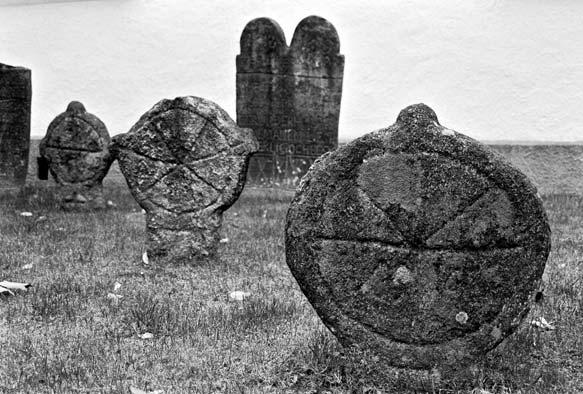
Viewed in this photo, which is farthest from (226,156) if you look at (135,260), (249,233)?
(249,233)

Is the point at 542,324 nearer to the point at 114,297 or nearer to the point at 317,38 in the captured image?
the point at 114,297

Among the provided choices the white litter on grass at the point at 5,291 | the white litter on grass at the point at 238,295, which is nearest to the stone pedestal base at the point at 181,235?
the white litter on grass at the point at 238,295

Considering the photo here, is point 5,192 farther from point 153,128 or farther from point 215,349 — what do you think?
point 215,349

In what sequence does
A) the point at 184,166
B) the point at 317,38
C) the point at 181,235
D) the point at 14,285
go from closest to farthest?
the point at 14,285, the point at 184,166, the point at 181,235, the point at 317,38

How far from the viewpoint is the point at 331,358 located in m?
3.62

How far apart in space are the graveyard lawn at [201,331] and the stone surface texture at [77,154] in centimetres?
159

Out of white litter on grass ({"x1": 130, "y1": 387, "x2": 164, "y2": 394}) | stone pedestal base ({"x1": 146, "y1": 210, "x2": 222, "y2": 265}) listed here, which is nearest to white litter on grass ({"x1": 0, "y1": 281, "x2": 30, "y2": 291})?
stone pedestal base ({"x1": 146, "y1": 210, "x2": 222, "y2": 265})

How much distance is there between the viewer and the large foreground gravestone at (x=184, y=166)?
18.9 feet

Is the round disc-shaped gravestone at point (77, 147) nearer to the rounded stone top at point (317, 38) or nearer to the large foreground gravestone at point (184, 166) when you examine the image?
the large foreground gravestone at point (184, 166)

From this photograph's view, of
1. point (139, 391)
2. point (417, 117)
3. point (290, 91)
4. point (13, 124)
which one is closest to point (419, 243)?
point (417, 117)

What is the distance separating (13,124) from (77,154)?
131cm

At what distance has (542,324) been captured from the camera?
13.8 feet

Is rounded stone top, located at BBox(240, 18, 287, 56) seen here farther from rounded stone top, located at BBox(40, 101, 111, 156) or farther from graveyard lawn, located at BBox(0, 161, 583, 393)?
graveyard lawn, located at BBox(0, 161, 583, 393)

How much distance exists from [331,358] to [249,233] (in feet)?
11.9
